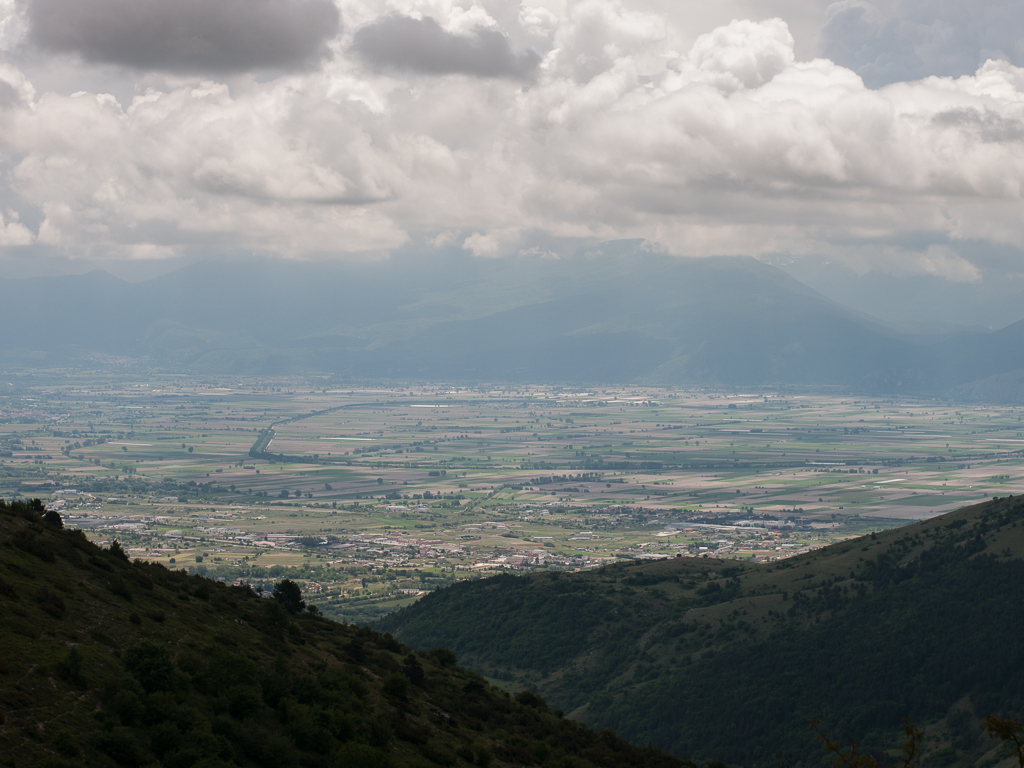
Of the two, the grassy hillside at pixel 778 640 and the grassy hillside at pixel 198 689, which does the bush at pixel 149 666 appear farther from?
the grassy hillside at pixel 778 640

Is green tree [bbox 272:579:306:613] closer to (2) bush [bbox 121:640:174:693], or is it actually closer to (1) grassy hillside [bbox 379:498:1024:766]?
(2) bush [bbox 121:640:174:693]

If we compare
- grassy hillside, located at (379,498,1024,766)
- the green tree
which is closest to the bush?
the green tree

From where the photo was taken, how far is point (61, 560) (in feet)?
128

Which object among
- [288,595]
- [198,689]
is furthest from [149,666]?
[288,595]

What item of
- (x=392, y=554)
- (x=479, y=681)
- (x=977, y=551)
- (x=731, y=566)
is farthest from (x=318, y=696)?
(x=392, y=554)

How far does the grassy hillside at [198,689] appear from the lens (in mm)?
27562

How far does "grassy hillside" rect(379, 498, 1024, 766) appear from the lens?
71.1 meters

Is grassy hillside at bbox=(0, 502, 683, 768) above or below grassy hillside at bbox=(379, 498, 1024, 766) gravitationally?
above

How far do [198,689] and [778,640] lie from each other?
61.7 metres

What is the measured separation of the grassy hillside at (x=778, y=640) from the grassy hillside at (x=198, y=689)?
2611cm

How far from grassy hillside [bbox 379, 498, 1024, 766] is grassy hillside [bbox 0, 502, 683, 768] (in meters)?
26.1

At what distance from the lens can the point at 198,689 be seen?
32.5 metres

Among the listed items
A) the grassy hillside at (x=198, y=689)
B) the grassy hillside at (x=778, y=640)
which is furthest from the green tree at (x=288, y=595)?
the grassy hillside at (x=778, y=640)

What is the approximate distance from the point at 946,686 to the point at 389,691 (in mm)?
46018
